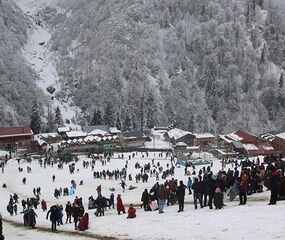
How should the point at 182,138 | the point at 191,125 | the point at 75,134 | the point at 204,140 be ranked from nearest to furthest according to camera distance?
the point at 75,134 < the point at 182,138 < the point at 204,140 < the point at 191,125

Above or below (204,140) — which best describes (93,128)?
above

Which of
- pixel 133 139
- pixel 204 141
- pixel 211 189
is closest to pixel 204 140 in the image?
pixel 204 141

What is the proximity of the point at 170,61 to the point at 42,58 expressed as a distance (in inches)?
1803

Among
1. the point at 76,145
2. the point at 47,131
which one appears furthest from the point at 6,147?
the point at 47,131

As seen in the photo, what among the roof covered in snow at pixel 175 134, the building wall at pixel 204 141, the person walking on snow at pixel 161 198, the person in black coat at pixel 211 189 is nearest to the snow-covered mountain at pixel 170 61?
the roof covered in snow at pixel 175 134

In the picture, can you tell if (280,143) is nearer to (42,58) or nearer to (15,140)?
(15,140)

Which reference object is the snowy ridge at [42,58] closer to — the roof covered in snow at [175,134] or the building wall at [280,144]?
the roof covered in snow at [175,134]

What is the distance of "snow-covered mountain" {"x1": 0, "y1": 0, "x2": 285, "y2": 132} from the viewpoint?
14325cm

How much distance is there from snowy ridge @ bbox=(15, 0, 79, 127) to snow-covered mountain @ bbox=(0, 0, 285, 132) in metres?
0.38

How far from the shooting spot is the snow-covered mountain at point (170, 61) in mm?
143250

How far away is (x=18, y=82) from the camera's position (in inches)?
5251

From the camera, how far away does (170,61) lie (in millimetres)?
158750

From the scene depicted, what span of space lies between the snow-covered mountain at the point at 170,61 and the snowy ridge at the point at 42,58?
1.25 ft

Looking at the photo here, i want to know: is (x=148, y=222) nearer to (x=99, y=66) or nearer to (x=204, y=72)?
(x=99, y=66)
